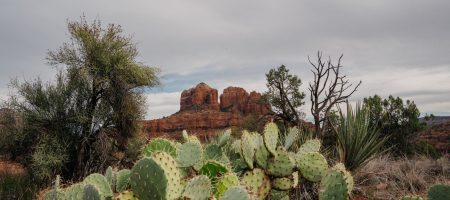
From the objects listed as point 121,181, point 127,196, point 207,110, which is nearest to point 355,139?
point 121,181

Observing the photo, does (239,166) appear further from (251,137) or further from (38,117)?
(38,117)

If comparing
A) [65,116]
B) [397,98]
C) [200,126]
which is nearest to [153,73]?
[65,116]

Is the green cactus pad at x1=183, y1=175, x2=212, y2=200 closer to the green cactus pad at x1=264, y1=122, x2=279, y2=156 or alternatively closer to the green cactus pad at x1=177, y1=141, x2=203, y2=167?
the green cactus pad at x1=177, y1=141, x2=203, y2=167

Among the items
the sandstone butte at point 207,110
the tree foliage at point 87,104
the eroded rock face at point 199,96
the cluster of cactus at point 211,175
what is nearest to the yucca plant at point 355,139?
the cluster of cactus at point 211,175

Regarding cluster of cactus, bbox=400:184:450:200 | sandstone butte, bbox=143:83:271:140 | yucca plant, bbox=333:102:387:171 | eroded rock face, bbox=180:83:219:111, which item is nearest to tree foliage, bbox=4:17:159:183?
yucca plant, bbox=333:102:387:171

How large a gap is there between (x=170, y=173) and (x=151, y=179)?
226 mm

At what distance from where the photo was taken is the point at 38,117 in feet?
53.2

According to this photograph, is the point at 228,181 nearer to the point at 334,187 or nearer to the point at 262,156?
the point at 334,187

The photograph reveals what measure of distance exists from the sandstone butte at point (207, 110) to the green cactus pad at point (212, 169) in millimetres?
76340

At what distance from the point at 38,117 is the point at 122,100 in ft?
9.95

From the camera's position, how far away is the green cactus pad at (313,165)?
478 centimetres

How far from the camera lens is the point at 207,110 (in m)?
99.9

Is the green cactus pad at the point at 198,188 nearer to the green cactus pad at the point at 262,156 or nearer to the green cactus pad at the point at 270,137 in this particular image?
the green cactus pad at the point at 270,137

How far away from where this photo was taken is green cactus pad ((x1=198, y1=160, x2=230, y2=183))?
3844mm
